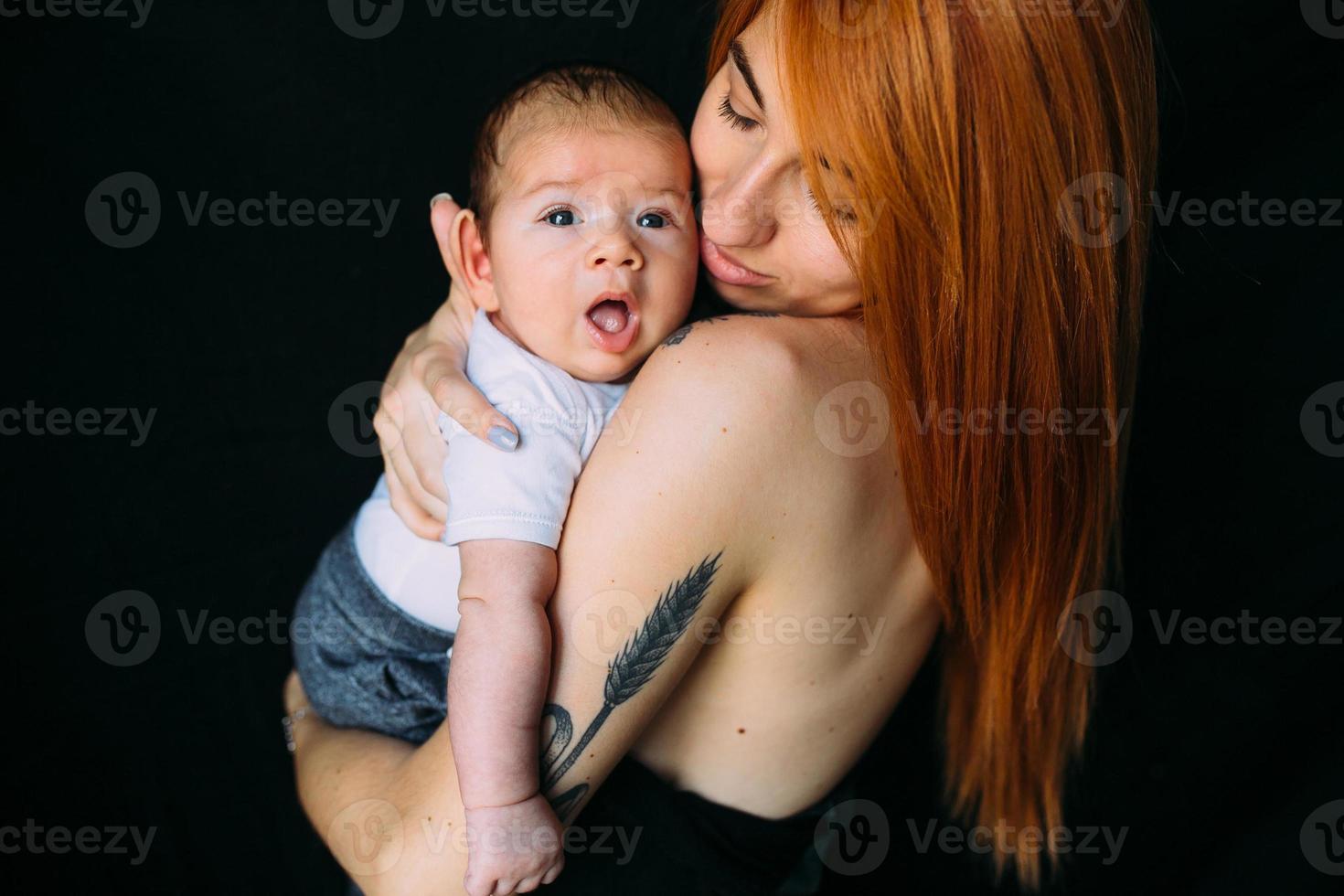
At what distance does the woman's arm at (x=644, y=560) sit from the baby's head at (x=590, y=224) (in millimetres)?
119

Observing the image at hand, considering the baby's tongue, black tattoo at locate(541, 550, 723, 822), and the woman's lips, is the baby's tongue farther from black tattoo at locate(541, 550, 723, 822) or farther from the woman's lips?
black tattoo at locate(541, 550, 723, 822)

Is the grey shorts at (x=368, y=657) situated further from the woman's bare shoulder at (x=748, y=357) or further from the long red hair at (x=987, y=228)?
the long red hair at (x=987, y=228)

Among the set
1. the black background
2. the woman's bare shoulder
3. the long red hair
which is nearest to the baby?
the woman's bare shoulder

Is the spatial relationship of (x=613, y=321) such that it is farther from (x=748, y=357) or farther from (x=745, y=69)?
(x=745, y=69)

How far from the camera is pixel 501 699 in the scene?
3.47ft

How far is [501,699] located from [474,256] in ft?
2.14

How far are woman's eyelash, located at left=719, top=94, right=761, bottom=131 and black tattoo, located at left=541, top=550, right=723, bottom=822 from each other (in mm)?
553

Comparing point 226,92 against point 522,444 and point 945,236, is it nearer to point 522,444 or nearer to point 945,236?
point 522,444

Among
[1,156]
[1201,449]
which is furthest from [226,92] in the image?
[1201,449]

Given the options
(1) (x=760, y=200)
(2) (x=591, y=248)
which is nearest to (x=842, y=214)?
(1) (x=760, y=200)

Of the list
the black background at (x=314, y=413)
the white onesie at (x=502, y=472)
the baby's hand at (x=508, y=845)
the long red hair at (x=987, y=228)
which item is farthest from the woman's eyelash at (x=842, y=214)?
the black background at (x=314, y=413)

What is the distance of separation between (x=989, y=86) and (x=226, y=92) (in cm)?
156

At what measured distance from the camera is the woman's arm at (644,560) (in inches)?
41.6

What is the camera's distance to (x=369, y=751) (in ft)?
4.66
